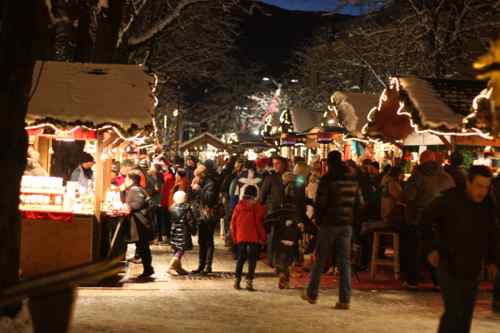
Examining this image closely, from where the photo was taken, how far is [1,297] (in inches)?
199

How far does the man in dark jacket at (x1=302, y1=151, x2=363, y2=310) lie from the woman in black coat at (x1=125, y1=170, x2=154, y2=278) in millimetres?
4006

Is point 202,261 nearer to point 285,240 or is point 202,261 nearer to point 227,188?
point 285,240

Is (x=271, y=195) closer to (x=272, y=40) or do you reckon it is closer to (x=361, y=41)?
(x=361, y=41)

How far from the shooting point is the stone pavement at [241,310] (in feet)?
33.3

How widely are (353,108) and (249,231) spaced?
348 inches

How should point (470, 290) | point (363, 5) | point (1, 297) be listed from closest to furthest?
point (1, 297), point (470, 290), point (363, 5)

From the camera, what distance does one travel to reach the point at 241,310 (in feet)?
37.2

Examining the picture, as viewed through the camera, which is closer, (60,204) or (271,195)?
(60,204)

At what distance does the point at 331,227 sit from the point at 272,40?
93292 mm

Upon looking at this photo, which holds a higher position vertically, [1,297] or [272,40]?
[272,40]

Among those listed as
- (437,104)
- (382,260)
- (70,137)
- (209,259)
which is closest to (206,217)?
(209,259)

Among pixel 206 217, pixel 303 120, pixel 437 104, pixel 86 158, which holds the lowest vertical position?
pixel 206 217

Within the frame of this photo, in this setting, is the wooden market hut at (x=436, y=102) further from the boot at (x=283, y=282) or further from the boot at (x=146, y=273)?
the boot at (x=146, y=273)

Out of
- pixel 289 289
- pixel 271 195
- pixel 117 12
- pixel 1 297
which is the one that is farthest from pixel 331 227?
pixel 117 12
